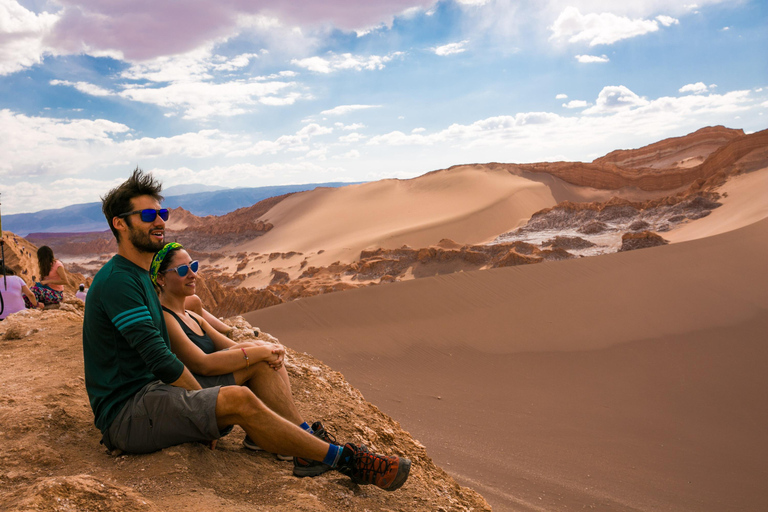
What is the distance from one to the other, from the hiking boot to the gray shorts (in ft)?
2.01

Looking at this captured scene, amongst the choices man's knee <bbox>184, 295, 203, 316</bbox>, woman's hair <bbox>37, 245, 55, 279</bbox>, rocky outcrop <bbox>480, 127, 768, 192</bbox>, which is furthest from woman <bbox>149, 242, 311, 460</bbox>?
rocky outcrop <bbox>480, 127, 768, 192</bbox>

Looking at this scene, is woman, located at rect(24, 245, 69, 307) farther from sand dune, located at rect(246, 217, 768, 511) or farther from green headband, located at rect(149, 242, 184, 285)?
green headband, located at rect(149, 242, 184, 285)

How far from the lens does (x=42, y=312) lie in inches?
192

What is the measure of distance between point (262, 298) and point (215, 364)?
36.2 ft

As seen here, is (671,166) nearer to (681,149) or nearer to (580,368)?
(681,149)

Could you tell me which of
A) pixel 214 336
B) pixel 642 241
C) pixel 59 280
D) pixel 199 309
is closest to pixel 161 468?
pixel 214 336

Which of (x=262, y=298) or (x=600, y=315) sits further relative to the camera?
(x=262, y=298)

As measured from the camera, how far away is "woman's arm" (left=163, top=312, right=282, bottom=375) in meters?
2.45

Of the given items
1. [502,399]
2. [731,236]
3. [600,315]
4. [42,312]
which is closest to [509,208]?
[731,236]

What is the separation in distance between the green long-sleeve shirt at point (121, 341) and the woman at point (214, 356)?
21 cm

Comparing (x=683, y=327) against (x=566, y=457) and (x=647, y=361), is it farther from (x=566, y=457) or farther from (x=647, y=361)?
(x=566, y=457)

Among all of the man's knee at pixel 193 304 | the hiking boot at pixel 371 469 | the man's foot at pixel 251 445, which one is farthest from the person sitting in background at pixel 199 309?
the hiking boot at pixel 371 469

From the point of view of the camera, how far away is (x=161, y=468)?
2133 millimetres

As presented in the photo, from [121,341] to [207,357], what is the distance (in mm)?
417
